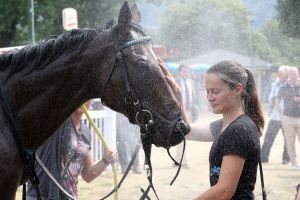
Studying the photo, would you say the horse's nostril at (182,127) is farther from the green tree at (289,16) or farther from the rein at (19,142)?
the green tree at (289,16)

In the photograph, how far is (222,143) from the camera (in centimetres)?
330

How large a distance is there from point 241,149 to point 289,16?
8.44m

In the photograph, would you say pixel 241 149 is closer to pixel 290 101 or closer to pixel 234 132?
pixel 234 132

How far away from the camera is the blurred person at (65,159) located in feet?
13.9

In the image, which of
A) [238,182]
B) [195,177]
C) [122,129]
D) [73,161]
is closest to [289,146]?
[195,177]

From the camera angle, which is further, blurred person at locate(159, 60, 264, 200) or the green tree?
the green tree

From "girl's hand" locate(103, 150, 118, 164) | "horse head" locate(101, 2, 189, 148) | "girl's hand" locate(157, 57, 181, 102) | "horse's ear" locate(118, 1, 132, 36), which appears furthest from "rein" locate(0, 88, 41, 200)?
"girl's hand" locate(103, 150, 118, 164)

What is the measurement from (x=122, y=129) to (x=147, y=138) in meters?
7.64

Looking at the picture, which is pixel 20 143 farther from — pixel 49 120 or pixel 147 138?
pixel 147 138

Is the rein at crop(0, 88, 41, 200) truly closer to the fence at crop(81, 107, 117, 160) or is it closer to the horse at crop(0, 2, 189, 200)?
the horse at crop(0, 2, 189, 200)

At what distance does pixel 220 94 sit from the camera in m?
3.42

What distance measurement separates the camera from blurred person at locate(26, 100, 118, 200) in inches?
167

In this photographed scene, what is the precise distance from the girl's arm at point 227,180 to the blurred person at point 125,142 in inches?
289

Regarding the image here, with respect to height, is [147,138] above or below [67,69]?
below
